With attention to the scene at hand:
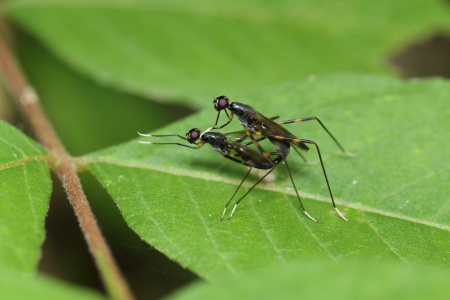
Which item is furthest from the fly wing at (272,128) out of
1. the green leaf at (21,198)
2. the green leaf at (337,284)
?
the green leaf at (337,284)

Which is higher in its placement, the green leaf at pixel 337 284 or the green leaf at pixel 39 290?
the green leaf at pixel 39 290

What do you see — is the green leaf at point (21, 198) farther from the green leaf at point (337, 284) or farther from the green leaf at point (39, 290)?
the green leaf at point (337, 284)

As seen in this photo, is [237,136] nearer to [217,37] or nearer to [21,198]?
[21,198]

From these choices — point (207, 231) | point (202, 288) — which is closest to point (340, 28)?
point (207, 231)

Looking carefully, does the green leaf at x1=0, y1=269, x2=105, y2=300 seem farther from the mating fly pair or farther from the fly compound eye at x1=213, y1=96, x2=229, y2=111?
the fly compound eye at x1=213, y1=96, x2=229, y2=111

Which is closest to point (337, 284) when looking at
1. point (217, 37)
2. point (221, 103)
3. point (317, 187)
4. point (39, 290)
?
point (39, 290)

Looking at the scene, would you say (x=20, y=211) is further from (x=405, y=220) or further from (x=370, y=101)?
(x=370, y=101)
